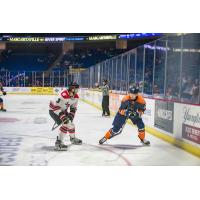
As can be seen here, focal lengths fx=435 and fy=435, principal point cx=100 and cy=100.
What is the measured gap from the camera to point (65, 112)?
5918mm

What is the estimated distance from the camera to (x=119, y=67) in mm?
8227

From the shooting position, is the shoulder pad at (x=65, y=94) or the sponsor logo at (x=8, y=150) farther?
the shoulder pad at (x=65, y=94)

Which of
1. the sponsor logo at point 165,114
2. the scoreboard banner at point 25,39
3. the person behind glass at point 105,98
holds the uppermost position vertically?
the scoreboard banner at point 25,39

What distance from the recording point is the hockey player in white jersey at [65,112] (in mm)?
5852

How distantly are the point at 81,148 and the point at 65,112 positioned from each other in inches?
21.1

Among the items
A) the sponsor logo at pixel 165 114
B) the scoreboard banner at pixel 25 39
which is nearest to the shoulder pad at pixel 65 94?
the scoreboard banner at pixel 25 39

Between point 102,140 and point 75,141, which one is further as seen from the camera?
point 102,140

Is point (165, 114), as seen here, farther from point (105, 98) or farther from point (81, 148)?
point (81, 148)

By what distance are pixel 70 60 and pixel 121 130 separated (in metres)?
1.25

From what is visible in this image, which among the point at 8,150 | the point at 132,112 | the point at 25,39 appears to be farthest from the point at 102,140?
the point at 25,39

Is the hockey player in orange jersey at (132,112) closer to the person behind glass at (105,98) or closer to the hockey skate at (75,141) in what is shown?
the hockey skate at (75,141)

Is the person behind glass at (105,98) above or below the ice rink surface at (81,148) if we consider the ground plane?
above

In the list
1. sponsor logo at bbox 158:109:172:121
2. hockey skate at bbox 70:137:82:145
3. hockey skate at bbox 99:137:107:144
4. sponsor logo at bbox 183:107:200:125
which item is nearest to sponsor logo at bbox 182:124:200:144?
sponsor logo at bbox 183:107:200:125
